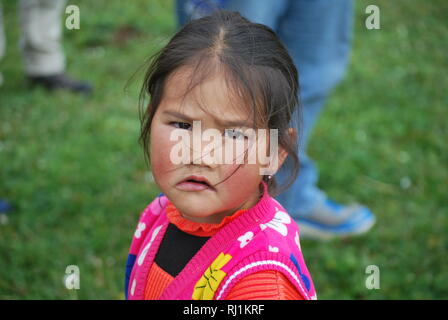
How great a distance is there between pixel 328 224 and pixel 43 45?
8.04ft

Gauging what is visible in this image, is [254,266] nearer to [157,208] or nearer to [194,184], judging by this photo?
[194,184]

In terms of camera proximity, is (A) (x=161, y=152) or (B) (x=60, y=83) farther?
(B) (x=60, y=83)

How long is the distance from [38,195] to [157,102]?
1.85 metres

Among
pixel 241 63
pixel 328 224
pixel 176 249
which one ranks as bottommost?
pixel 328 224

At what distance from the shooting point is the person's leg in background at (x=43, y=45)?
148 inches

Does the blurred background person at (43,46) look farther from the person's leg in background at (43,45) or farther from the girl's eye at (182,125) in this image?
the girl's eye at (182,125)

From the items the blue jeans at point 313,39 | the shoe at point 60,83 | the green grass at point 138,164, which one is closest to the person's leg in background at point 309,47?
the blue jeans at point 313,39

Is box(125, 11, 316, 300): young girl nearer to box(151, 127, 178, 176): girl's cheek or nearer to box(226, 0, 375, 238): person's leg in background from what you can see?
box(151, 127, 178, 176): girl's cheek

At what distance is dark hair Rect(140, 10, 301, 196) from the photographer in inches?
44.4

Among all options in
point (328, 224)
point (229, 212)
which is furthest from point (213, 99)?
point (328, 224)

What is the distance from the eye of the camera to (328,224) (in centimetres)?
269

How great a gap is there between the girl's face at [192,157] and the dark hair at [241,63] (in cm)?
3

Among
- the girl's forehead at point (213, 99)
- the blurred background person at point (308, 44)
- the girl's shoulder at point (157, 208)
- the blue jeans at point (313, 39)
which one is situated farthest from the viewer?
the blue jeans at point (313, 39)

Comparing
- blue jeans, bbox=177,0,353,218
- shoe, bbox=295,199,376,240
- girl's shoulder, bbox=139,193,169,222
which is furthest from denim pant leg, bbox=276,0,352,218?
girl's shoulder, bbox=139,193,169,222
